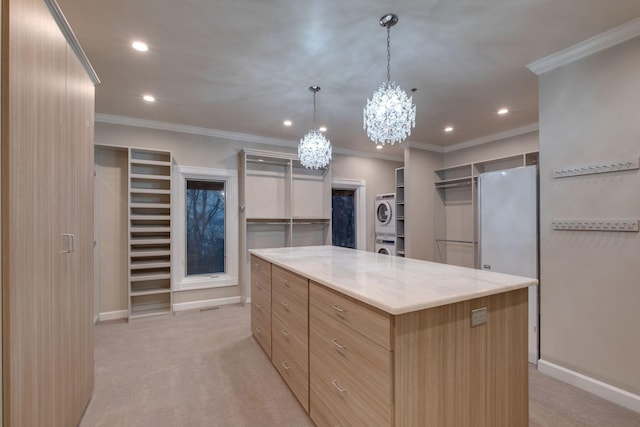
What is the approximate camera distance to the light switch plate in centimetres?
133

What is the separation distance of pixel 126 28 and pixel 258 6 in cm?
104

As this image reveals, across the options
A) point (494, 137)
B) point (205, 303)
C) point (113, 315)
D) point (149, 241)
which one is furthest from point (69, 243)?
point (494, 137)

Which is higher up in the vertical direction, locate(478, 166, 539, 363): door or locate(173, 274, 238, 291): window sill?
locate(478, 166, 539, 363): door

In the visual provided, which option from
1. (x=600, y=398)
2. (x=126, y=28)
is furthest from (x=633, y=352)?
(x=126, y=28)

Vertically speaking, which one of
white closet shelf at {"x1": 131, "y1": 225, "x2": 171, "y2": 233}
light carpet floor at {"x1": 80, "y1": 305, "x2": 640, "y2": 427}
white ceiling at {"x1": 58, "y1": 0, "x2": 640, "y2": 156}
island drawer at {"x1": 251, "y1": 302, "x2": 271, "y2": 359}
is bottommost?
light carpet floor at {"x1": 80, "y1": 305, "x2": 640, "y2": 427}

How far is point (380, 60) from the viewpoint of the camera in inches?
97.0

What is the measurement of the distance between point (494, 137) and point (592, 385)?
370 centimetres

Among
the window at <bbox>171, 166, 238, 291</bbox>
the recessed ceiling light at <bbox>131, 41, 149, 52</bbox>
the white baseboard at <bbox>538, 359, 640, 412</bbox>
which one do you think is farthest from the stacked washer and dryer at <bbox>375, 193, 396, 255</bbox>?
the recessed ceiling light at <bbox>131, 41, 149, 52</bbox>

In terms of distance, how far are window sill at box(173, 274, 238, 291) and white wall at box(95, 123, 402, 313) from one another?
8cm

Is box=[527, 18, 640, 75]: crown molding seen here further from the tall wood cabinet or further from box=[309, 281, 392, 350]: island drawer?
the tall wood cabinet

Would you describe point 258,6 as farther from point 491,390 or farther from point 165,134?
point 165,134

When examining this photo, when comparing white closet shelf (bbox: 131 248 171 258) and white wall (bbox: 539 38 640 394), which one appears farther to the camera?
white closet shelf (bbox: 131 248 171 258)

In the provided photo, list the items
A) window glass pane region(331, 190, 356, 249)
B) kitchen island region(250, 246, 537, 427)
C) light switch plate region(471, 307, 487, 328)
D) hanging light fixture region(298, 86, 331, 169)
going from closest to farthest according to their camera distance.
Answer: kitchen island region(250, 246, 537, 427) → light switch plate region(471, 307, 487, 328) → hanging light fixture region(298, 86, 331, 169) → window glass pane region(331, 190, 356, 249)

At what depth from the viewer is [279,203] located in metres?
4.76
